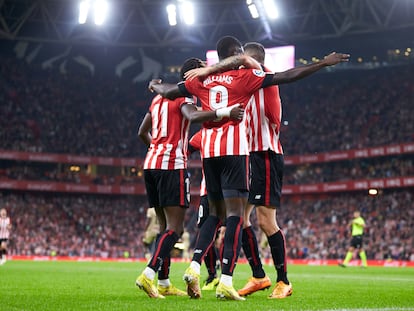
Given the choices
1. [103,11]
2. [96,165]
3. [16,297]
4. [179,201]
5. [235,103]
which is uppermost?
[103,11]

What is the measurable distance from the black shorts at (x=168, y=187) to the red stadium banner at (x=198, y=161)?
3421 cm

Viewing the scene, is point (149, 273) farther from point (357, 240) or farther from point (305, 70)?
point (357, 240)

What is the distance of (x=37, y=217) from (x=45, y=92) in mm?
9520

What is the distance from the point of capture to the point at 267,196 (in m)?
7.58

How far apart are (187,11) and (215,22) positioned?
123 inches

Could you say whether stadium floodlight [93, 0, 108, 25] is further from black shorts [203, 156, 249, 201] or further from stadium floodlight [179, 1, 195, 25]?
black shorts [203, 156, 249, 201]

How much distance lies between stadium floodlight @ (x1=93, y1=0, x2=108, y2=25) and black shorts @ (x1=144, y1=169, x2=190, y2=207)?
32.0m

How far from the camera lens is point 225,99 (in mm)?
7180

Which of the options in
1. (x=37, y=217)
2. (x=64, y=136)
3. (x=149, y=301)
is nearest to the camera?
(x=149, y=301)

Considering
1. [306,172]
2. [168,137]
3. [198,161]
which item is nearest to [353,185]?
[306,172]

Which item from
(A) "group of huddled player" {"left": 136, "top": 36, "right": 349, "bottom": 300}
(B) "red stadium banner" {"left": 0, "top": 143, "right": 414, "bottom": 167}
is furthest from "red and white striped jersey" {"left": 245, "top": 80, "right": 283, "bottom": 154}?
(B) "red stadium banner" {"left": 0, "top": 143, "right": 414, "bottom": 167}

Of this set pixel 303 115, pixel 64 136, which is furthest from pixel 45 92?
pixel 303 115

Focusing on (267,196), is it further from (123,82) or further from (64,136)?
(123,82)

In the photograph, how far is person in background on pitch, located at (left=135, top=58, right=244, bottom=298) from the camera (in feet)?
24.6
